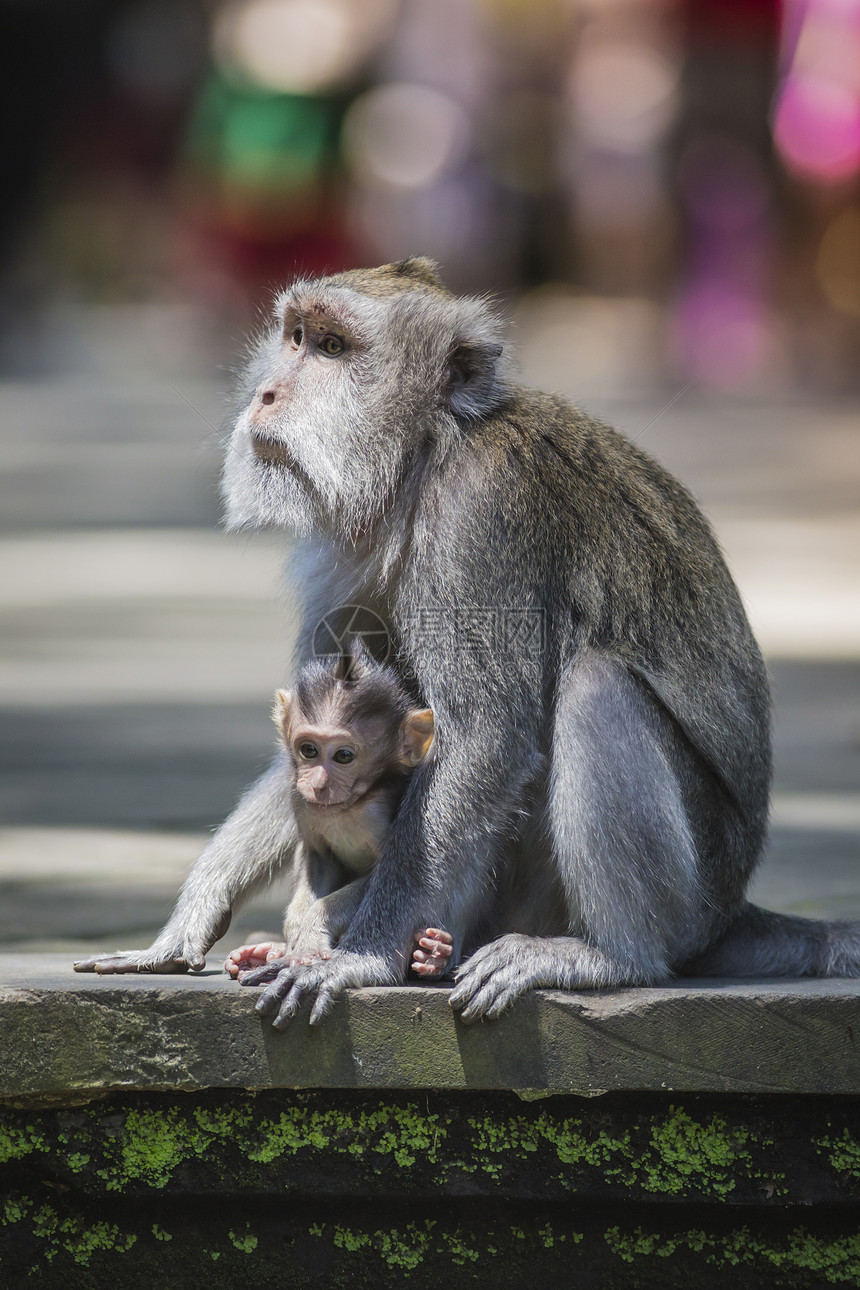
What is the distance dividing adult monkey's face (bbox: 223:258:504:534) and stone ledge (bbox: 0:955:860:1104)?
105 centimetres

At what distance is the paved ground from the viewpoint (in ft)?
17.6

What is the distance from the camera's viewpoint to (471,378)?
414 cm

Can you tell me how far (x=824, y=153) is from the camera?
62.2ft

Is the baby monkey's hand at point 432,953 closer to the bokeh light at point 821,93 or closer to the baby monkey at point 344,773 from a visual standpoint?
the baby monkey at point 344,773

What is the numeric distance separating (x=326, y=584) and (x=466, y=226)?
18.4 metres

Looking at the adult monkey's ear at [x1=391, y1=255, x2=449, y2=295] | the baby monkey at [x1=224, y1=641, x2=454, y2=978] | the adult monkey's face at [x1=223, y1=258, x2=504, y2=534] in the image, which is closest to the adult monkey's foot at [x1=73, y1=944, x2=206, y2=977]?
the baby monkey at [x1=224, y1=641, x2=454, y2=978]

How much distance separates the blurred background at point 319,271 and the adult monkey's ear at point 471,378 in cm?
51

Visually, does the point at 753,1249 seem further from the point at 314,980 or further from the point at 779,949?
the point at 314,980

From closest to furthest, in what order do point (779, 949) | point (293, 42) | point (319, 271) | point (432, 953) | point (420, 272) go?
1. point (432, 953)
2. point (779, 949)
3. point (420, 272)
4. point (319, 271)
5. point (293, 42)

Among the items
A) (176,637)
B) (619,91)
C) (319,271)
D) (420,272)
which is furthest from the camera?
(619,91)

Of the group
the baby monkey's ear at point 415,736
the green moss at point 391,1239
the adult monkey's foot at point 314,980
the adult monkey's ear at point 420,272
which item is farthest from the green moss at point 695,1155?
the adult monkey's ear at point 420,272

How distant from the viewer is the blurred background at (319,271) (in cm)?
667

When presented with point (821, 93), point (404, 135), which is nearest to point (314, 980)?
point (821, 93)

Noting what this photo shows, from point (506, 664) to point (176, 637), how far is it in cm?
564
